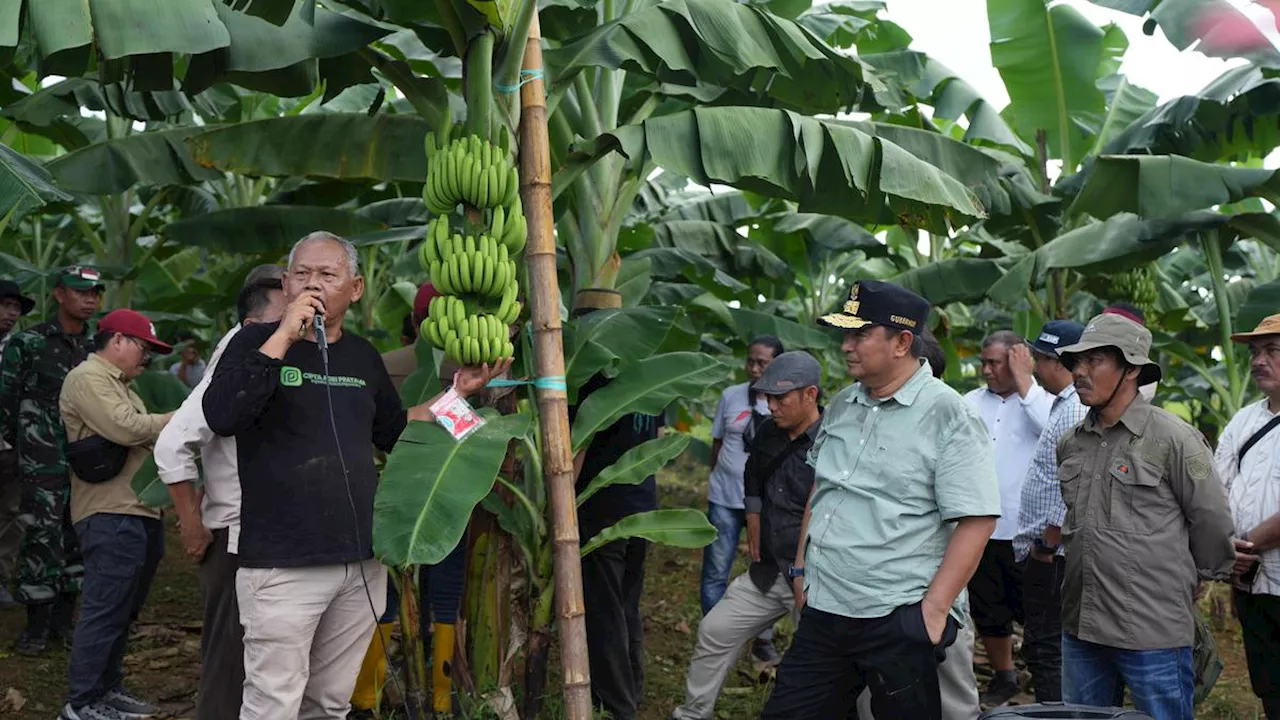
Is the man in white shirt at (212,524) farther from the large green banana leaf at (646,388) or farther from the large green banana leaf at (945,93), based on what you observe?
the large green banana leaf at (945,93)

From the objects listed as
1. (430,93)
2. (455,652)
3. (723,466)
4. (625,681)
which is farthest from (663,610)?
(430,93)

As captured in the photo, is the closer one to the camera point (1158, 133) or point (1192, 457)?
point (1192, 457)

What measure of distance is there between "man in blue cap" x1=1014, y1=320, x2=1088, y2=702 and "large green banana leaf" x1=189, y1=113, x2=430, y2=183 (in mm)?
3369

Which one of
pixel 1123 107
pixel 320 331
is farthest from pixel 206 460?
pixel 1123 107

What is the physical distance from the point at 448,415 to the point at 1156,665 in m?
2.55

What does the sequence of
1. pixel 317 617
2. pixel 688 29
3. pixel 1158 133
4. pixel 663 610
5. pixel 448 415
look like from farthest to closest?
pixel 663 610, pixel 1158 133, pixel 688 29, pixel 448 415, pixel 317 617

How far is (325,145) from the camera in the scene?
5.96m

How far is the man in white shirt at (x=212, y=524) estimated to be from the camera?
394 cm

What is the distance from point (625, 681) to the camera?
5.23 metres

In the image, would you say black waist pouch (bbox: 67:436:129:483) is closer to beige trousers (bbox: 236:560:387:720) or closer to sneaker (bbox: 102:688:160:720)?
sneaker (bbox: 102:688:160:720)

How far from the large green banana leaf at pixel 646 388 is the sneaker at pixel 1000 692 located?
8.62 feet

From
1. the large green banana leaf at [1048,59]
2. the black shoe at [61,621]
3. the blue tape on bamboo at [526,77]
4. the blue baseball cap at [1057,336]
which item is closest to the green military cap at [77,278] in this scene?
the black shoe at [61,621]

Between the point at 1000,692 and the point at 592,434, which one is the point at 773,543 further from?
the point at 1000,692

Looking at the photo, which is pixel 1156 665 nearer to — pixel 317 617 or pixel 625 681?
pixel 625 681
